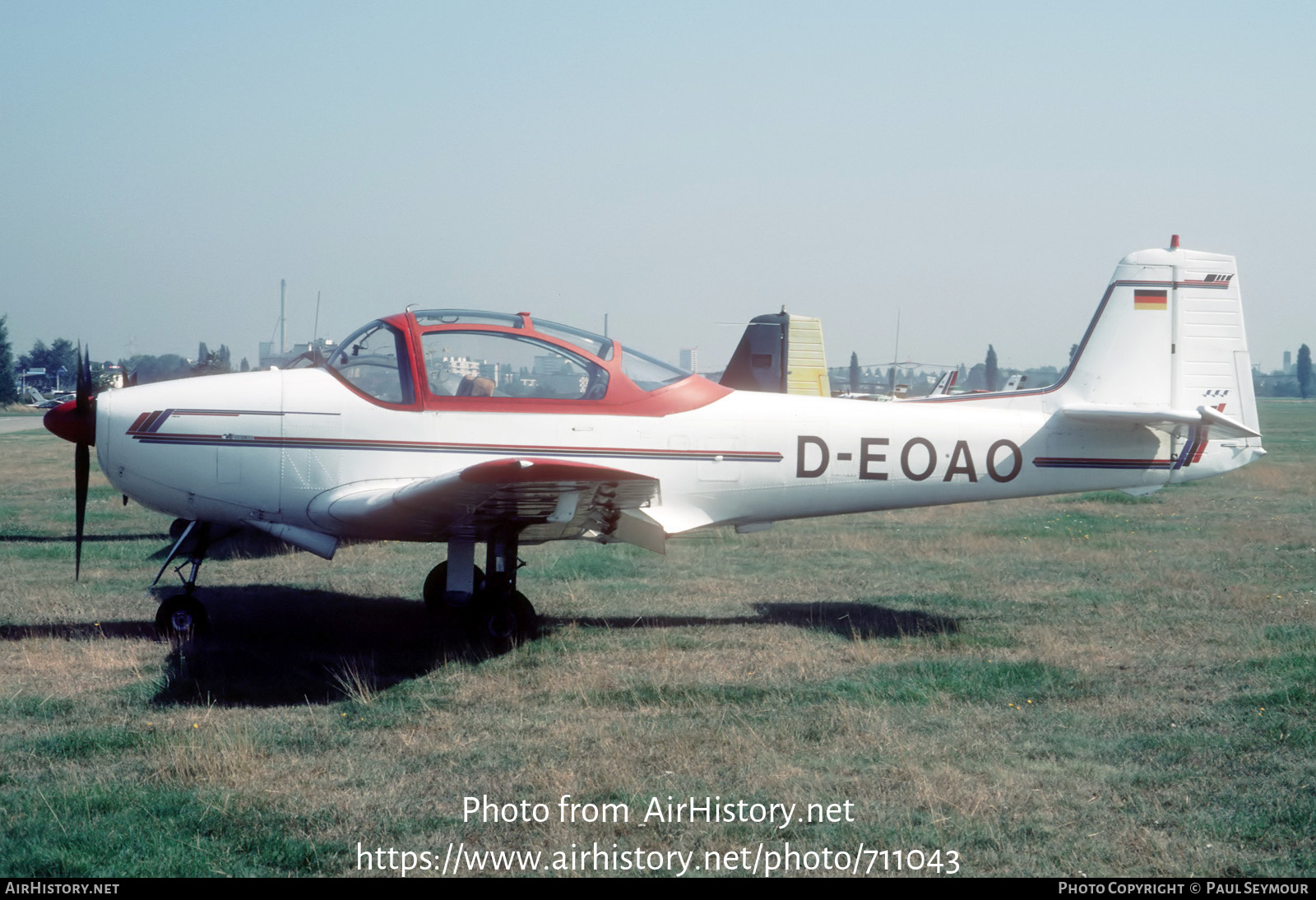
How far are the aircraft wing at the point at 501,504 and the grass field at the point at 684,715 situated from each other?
82 centimetres

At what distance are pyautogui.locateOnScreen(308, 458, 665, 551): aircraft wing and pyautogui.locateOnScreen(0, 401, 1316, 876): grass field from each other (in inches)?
32.3

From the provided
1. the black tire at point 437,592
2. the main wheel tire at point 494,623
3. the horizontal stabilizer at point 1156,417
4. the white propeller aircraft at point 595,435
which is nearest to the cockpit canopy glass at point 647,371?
the white propeller aircraft at point 595,435

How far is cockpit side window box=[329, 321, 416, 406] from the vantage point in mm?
7230

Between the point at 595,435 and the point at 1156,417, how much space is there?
4.38 meters

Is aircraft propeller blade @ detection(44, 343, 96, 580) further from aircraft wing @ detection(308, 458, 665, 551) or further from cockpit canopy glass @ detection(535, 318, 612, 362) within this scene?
cockpit canopy glass @ detection(535, 318, 612, 362)

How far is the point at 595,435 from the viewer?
7.39m

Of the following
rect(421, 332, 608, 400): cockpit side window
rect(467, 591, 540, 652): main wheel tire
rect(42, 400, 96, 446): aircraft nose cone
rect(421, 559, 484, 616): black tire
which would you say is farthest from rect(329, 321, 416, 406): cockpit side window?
rect(421, 559, 484, 616): black tire

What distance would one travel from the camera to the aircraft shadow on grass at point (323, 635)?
20.4ft

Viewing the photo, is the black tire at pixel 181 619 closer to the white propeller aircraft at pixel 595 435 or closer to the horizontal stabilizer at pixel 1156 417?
the white propeller aircraft at pixel 595 435

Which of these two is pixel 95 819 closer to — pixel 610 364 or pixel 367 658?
pixel 367 658

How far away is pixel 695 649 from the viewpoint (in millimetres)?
7230

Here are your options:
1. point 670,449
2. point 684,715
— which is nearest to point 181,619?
point 670,449

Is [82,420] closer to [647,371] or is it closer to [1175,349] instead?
[647,371]
